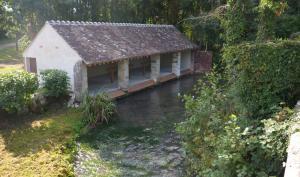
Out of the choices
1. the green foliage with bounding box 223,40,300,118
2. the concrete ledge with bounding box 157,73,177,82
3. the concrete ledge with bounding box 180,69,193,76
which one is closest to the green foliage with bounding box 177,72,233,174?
the green foliage with bounding box 223,40,300,118

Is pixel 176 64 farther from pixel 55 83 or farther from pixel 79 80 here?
pixel 55 83

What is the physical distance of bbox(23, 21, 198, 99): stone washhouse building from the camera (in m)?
15.6

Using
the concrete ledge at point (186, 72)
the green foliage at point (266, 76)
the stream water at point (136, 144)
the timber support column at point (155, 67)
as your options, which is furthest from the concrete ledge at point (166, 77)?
the green foliage at point (266, 76)

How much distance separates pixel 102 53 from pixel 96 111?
4.22 m

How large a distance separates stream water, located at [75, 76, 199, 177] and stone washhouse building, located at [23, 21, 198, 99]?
2426 millimetres

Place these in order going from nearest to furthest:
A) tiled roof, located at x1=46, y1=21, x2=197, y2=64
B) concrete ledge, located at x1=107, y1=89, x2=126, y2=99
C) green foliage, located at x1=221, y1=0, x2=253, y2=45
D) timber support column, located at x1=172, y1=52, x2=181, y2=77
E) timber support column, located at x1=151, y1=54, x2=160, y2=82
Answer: green foliage, located at x1=221, y1=0, x2=253, y2=45, tiled roof, located at x1=46, y1=21, x2=197, y2=64, concrete ledge, located at x1=107, y1=89, x2=126, y2=99, timber support column, located at x1=151, y1=54, x2=160, y2=82, timber support column, located at x1=172, y1=52, x2=181, y2=77

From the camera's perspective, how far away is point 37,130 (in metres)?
11.8

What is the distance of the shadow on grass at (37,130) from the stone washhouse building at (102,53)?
1.99 m

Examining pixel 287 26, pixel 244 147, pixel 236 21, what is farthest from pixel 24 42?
pixel 244 147

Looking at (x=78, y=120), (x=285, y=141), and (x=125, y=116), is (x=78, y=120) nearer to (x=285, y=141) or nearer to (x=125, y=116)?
(x=125, y=116)

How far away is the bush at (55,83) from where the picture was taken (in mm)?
14664

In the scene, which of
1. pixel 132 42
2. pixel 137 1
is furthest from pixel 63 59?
pixel 137 1

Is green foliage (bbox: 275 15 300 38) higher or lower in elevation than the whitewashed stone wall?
higher

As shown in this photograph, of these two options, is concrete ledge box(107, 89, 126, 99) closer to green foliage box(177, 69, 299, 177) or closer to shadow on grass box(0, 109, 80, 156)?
shadow on grass box(0, 109, 80, 156)
